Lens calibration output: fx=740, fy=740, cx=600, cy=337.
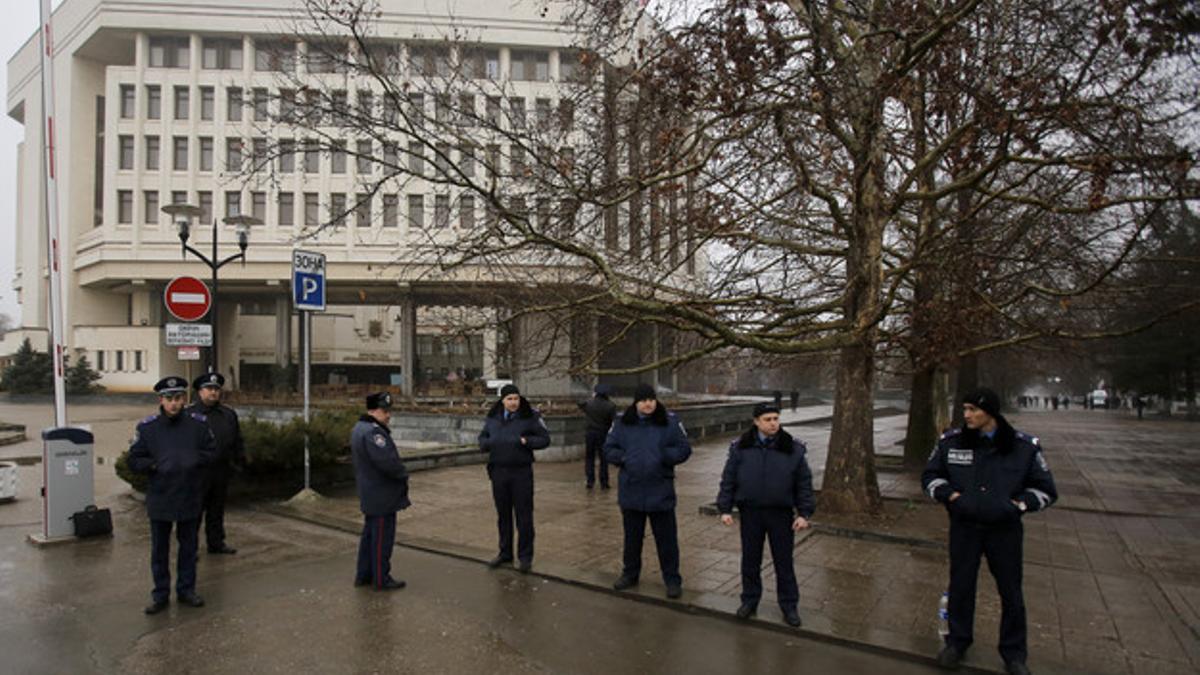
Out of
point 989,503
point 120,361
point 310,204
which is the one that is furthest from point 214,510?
point 120,361

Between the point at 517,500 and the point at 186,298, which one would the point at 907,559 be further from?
the point at 186,298

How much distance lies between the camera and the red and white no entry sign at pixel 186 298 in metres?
10.1

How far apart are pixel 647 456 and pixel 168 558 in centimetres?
397

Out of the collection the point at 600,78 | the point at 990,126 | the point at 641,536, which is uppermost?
the point at 600,78

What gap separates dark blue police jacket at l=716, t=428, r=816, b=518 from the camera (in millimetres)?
5719

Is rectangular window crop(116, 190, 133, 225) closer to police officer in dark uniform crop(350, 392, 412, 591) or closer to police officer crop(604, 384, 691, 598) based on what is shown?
police officer in dark uniform crop(350, 392, 412, 591)

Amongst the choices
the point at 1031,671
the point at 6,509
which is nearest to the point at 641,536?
the point at 1031,671

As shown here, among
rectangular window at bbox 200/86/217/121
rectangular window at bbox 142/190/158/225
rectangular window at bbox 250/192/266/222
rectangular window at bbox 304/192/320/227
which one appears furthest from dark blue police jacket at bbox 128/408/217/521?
rectangular window at bbox 200/86/217/121

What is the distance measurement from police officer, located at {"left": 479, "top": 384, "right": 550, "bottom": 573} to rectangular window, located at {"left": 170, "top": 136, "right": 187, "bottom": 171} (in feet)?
152

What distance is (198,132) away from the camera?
Result: 147 ft

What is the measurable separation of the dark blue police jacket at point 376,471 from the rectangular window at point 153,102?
4766cm

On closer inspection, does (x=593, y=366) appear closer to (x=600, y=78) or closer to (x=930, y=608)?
(x=600, y=78)

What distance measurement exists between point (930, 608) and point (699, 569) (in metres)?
2.08

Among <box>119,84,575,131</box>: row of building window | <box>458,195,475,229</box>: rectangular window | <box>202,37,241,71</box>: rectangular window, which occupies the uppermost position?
<box>202,37,241,71</box>: rectangular window
